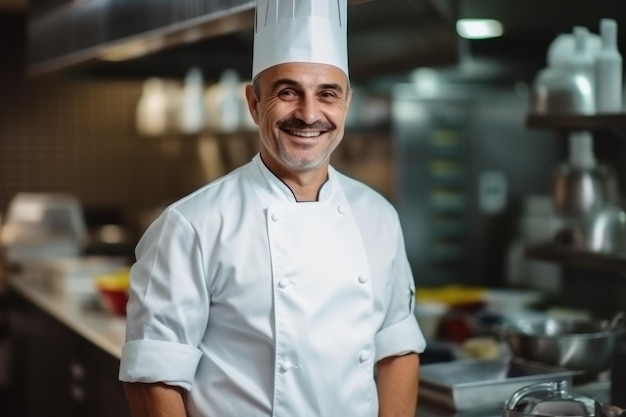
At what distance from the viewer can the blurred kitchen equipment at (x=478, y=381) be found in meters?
2.35

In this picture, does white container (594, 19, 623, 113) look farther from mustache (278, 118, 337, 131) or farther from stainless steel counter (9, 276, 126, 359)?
stainless steel counter (9, 276, 126, 359)

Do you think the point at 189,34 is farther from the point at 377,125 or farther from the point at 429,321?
the point at 377,125

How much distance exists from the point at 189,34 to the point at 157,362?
75.1 inches

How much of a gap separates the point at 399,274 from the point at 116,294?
2.00m

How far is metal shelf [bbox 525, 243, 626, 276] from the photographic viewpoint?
2.73 m

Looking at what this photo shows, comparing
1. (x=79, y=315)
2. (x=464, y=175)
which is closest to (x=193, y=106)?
(x=464, y=175)

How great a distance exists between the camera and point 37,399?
455 cm

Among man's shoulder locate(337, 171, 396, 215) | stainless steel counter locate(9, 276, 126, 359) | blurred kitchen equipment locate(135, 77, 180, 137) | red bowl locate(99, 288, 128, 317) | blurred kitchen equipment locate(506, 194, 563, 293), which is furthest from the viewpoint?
blurred kitchen equipment locate(135, 77, 180, 137)

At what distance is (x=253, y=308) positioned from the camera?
6.39 feet

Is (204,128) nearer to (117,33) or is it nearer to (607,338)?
(117,33)

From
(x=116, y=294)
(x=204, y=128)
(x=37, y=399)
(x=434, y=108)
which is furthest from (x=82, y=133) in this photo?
(x=116, y=294)

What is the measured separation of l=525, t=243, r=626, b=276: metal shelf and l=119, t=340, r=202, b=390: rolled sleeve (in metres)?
1.32

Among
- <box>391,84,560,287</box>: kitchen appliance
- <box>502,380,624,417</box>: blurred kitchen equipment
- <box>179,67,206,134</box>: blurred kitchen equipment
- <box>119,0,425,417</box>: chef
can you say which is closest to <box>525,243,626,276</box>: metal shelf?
<box>502,380,624,417</box>: blurred kitchen equipment

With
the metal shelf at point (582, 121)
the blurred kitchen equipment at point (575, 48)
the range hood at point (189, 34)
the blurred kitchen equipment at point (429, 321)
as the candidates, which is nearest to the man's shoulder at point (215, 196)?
the range hood at point (189, 34)
